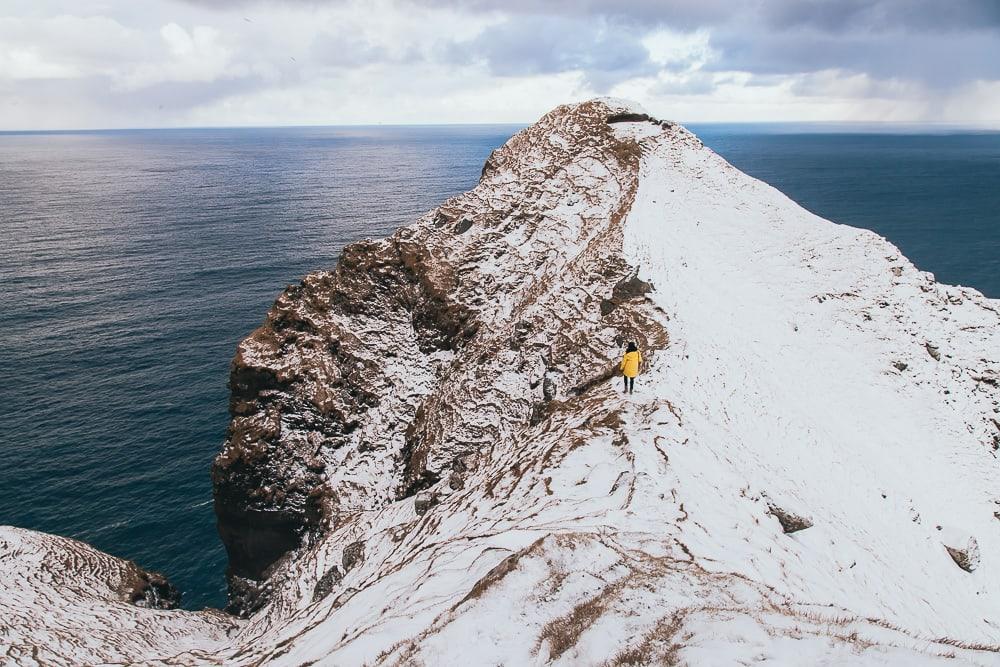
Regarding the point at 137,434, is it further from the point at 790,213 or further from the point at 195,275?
the point at 790,213

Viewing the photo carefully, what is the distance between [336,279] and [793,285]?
103 feet

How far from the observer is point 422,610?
15.0m

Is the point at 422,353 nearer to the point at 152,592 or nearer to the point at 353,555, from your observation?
the point at 353,555

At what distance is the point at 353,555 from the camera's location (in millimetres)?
26500

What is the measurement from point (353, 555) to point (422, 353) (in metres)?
15.4

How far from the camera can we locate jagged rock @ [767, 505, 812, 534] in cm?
1848

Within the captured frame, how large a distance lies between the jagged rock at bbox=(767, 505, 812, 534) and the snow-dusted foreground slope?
7 centimetres

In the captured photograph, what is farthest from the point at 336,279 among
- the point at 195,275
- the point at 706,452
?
the point at 195,275

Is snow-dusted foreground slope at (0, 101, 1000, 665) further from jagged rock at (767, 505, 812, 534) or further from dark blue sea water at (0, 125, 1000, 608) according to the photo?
dark blue sea water at (0, 125, 1000, 608)

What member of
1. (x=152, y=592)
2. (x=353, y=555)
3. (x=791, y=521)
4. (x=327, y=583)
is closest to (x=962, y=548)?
(x=791, y=521)

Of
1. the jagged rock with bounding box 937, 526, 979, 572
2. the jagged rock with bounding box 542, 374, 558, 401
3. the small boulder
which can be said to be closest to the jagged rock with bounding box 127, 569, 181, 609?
the small boulder

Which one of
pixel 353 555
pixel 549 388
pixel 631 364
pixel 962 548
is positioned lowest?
pixel 353 555

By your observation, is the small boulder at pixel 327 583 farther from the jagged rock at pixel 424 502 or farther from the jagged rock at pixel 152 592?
the jagged rock at pixel 152 592

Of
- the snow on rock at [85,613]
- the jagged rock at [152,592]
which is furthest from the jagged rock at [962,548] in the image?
the jagged rock at [152,592]
